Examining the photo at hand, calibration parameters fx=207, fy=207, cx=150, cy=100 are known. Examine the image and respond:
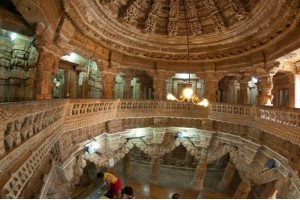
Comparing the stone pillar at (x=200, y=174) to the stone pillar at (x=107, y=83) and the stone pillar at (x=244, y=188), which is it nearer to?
the stone pillar at (x=244, y=188)

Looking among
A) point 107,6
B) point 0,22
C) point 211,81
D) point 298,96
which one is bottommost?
point 298,96

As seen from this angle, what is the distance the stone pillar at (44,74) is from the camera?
5.67 meters

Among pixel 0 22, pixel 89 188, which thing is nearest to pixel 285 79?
pixel 89 188

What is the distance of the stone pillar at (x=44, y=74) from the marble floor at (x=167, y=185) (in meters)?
4.75

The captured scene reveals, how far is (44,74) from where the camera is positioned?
5812 mm

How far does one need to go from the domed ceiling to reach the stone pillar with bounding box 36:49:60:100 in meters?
1.34

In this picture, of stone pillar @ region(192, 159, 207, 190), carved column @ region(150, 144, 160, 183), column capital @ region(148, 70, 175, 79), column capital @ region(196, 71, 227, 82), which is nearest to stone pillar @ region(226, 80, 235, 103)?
column capital @ region(196, 71, 227, 82)

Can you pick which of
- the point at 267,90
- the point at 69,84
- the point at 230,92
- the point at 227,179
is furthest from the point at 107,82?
the point at 230,92

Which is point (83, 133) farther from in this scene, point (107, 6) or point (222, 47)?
point (222, 47)

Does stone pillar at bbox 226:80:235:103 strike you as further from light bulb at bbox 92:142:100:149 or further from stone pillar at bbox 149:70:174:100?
light bulb at bbox 92:142:100:149

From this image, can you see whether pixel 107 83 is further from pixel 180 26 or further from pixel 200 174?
pixel 200 174

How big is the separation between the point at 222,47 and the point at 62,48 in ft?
22.3

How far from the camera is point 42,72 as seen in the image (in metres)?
5.77

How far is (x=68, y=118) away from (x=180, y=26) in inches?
265
